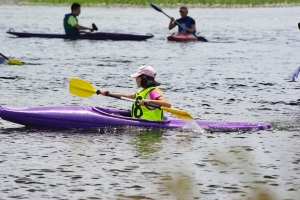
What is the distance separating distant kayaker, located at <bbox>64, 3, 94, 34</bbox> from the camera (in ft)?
78.8

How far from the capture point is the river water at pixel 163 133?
7.22m

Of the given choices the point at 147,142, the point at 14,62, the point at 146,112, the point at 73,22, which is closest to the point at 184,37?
the point at 73,22

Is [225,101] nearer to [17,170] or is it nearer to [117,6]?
[17,170]

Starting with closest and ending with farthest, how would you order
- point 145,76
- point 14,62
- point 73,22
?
point 145,76
point 14,62
point 73,22

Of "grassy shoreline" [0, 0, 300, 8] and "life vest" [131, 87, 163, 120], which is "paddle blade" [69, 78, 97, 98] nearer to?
"life vest" [131, 87, 163, 120]

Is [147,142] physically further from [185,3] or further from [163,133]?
[185,3]

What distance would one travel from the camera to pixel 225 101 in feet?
45.5

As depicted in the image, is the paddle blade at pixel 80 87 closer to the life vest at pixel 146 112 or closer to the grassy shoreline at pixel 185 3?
the life vest at pixel 146 112

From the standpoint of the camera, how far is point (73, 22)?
80.3ft

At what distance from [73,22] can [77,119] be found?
1439 cm

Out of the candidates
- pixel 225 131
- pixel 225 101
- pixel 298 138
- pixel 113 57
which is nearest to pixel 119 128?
pixel 225 131

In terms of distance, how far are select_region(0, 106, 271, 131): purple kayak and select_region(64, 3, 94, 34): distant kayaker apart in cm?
1350

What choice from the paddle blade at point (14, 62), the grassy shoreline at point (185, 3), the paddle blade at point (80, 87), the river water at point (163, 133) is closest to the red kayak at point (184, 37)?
the river water at point (163, 133)

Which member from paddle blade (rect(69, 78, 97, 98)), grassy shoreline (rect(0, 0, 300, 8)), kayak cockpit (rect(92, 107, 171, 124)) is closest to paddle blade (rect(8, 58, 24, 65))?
paddle blade (rect(69, 78, 97, 98))
